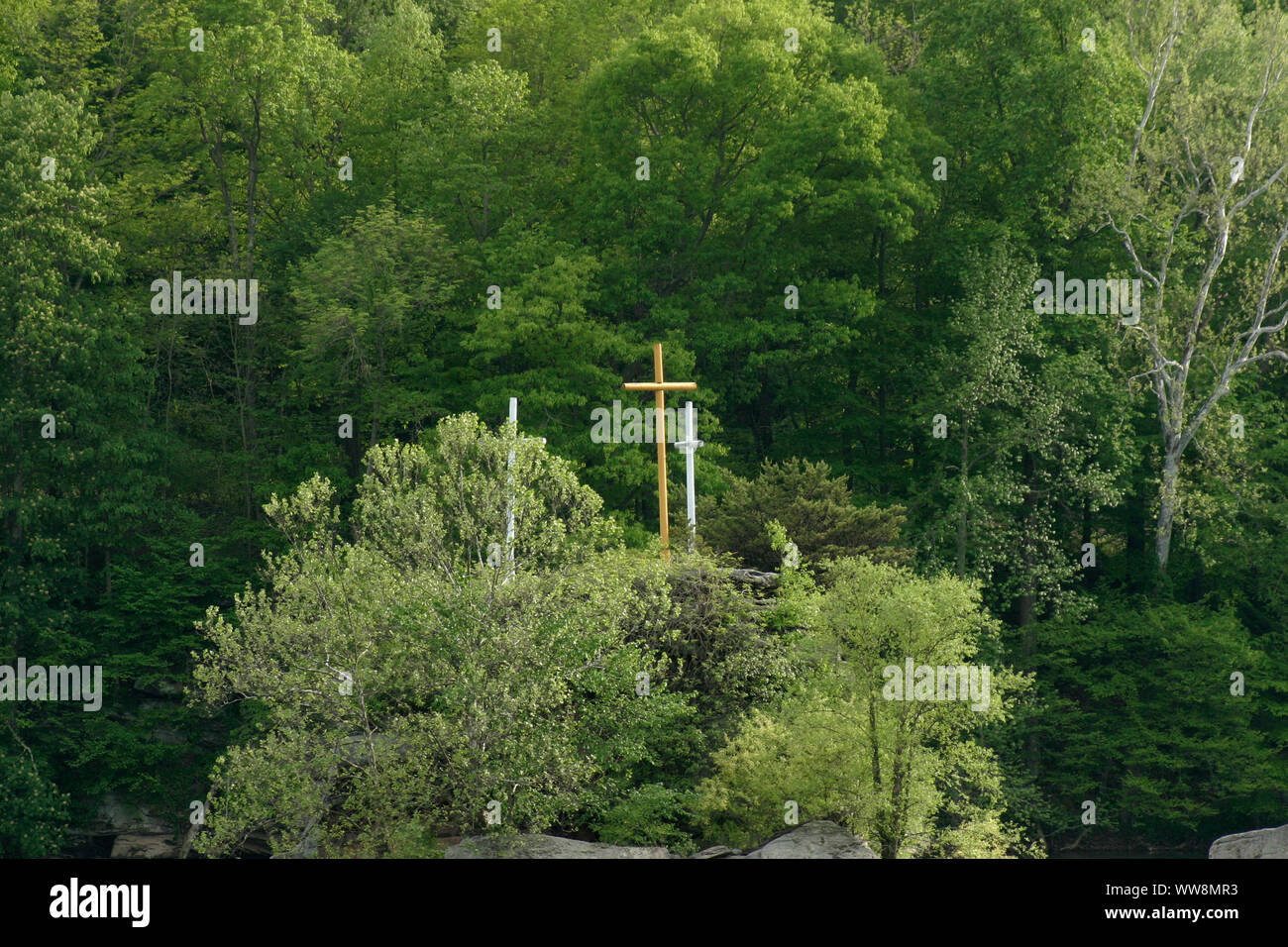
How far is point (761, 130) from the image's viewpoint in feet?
149

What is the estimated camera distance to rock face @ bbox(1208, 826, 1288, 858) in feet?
87.1

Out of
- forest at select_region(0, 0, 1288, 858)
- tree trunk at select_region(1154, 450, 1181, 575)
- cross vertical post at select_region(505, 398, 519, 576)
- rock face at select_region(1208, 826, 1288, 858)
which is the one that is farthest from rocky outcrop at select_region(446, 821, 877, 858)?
tree trunk at select_region(1154, 450, 1181, 575)

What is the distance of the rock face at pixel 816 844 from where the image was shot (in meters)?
23.7

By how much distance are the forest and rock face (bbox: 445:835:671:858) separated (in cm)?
780

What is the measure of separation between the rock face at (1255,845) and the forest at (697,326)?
7451 mm

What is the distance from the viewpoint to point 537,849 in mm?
24500

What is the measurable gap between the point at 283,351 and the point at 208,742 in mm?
11073

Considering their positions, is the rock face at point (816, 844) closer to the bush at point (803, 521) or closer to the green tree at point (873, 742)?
the green tree at point (873, 742)

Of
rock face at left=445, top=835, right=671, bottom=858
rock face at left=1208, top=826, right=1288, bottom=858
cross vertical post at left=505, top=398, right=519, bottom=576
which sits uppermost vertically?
cross vertical post at left=505, top=398, right=519, bottom=576

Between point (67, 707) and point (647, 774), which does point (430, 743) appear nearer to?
point (647, 774)

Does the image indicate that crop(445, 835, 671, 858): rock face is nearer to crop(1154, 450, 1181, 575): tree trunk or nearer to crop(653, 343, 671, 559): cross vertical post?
crop(653, 343, 671, 559): cross vertical post

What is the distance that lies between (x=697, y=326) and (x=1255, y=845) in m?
21.5

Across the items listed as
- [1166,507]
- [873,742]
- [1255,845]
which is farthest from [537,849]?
[1166,507]

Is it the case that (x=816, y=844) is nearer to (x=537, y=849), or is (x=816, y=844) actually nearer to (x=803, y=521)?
(x=537, y=849)
